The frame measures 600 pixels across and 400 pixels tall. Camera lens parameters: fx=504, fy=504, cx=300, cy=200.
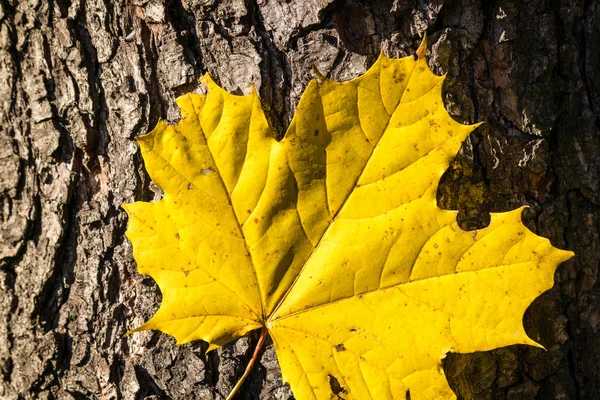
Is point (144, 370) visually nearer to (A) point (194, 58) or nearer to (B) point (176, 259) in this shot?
(B) point (176, 259)

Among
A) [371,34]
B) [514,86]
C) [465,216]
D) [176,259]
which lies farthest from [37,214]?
[514,86]

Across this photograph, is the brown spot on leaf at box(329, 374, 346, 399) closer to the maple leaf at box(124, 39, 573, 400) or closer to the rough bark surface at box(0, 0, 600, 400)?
the maple leaf at box(124, 39, 573, 400)

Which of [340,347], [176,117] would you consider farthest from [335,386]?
[176,117]

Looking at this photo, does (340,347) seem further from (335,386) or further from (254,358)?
(254,358)

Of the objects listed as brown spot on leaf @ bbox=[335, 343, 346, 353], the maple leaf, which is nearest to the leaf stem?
the maple leaf

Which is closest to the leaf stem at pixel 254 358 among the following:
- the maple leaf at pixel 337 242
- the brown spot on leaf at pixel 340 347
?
the maple leaf at pixel 337 242

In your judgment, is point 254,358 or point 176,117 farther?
point 176,117

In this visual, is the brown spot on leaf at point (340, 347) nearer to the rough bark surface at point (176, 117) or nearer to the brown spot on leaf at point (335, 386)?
the brown spot on leaf at point (335, 386)
